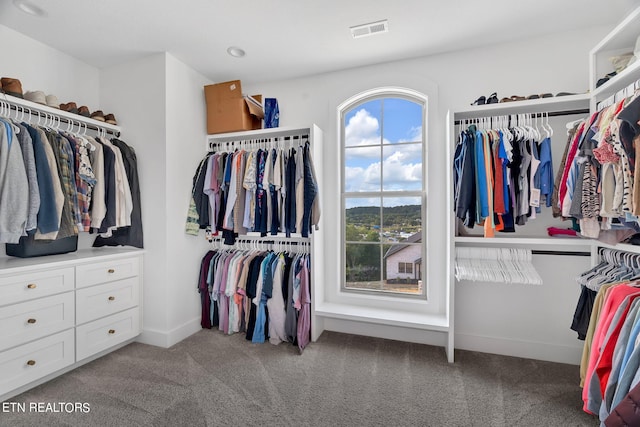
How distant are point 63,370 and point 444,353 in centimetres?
293

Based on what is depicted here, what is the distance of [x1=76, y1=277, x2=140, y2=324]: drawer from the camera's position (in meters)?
2.23

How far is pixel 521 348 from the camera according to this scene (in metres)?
2.41

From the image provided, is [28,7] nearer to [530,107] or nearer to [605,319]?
[530,107]

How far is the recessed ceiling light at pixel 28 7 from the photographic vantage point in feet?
6.42

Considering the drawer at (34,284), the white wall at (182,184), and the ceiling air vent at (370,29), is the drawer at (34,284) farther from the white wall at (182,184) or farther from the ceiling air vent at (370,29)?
the ceiling air vent at (370,29)

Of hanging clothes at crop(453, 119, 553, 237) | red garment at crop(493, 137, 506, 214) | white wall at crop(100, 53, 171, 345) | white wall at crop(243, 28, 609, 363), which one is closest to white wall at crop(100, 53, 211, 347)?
white wall at crop(100, 53, 171, 345)

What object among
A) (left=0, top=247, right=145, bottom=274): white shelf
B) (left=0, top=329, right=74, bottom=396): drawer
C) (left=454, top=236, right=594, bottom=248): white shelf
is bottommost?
(left=0, top=329, right=74, bottom=396): drawer

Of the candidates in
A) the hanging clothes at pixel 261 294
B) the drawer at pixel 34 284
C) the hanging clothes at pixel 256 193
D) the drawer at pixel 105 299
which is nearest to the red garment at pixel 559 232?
the hanging clothes at pixel 256 193

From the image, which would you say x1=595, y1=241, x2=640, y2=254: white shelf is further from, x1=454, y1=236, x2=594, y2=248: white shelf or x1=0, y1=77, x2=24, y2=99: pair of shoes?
x1=0, y1=77, x2=24, y2=99: pair of shoes

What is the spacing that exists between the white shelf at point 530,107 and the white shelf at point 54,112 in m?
2.97

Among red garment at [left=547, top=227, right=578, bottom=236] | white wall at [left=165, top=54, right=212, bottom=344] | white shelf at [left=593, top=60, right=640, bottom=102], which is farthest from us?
white wall at [left=165, top=54, right=212, bottom=344]

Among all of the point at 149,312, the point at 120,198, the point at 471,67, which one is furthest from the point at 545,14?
the point at 149,312

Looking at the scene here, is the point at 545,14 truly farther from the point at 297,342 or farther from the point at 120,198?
the point at 120,198
